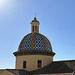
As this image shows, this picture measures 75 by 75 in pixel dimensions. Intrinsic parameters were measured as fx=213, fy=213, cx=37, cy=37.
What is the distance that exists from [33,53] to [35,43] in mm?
1746

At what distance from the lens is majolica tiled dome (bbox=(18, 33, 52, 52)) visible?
3312 centimetres

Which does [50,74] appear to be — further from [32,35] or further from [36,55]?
[32,35]

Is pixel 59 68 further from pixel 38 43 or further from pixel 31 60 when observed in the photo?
pixel 38 43

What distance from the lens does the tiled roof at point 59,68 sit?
2864 centimetres

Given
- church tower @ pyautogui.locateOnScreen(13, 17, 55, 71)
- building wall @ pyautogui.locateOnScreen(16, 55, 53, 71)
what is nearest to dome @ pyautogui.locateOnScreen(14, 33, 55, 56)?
church tower @ pyautogui.locateOnScreen(13, 17, 55, 71)

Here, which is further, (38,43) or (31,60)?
(38,43)

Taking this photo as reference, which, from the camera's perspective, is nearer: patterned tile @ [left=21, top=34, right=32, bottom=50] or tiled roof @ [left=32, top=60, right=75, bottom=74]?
tiled roof @ [left=32, top=60, right=75, bottom=74]

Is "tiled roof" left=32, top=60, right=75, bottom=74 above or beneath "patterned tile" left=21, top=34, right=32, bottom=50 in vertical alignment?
beneath

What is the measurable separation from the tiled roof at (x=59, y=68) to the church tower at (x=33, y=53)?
140cm

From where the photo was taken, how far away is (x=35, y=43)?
33312 millimetres

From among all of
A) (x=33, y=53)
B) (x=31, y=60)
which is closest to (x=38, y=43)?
(x=33, y=53)

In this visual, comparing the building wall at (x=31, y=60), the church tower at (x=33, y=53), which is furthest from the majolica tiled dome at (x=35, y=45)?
the building wall at (x=31, y=60)

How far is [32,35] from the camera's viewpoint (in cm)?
3444

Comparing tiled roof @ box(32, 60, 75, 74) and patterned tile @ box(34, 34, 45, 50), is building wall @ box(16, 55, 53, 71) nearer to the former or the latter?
tiled roof @ box(32, 60, 75, 74)
